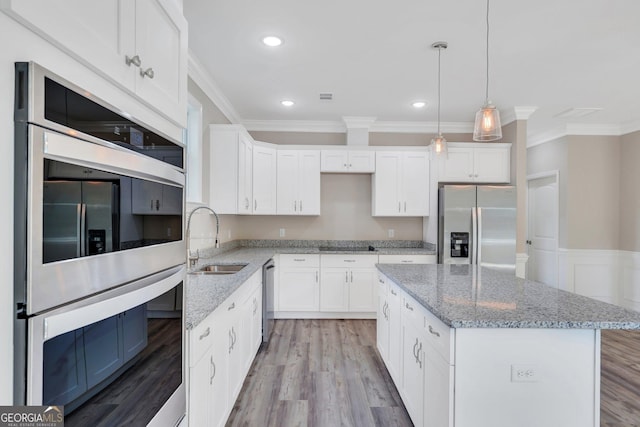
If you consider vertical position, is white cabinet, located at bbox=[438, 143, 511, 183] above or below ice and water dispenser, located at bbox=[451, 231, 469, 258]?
above

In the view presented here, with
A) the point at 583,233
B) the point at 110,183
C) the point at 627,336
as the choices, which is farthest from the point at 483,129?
the point at 583,233

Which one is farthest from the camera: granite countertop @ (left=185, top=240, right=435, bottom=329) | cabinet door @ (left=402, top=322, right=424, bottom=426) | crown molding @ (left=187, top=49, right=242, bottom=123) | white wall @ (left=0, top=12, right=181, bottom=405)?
crown molding @ (left=187, top=49, right=242, bottom=123)

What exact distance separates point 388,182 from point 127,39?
4012 mm

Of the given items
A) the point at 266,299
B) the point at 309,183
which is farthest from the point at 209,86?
the point at 266,299

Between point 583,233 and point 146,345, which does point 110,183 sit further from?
point 583,233

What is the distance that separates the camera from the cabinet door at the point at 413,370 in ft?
6.32

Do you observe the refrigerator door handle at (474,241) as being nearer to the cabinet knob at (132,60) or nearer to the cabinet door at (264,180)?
the cabinet door at (264,180)

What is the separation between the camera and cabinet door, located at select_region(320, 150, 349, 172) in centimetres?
463

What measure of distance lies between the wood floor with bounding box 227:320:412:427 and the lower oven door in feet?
4.32

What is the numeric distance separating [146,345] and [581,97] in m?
4.92

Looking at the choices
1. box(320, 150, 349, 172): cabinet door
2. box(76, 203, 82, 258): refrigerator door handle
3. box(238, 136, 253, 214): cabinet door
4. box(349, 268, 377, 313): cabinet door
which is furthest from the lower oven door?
box(320, 150, 349, 172): cabinet door

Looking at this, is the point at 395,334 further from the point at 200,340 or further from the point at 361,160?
the point at 361,160

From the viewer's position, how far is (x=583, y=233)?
5066mm

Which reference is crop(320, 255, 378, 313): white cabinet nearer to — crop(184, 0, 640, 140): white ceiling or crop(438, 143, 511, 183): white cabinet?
crop(438, 143, 511, 183): white cabinet
